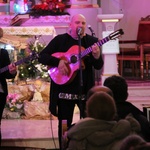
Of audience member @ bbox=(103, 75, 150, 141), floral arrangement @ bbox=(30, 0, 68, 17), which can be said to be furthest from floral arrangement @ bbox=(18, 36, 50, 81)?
audience member @ bbox=(103, 75, 150, 141)

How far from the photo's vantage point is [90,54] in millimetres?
4707

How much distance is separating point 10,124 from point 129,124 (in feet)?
13.0

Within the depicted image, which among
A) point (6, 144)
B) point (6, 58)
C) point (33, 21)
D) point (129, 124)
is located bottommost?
point (6, 144)

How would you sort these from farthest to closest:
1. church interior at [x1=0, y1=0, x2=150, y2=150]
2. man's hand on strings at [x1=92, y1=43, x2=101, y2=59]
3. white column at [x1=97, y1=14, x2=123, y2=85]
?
white column at [x1=97, y1=14, x2=123, y2=85] → church interior at [x1=0, y1=0, x2=150, y2=150] → man's hand on strings at [x1=92, y1=43, x2=101, y2=59]

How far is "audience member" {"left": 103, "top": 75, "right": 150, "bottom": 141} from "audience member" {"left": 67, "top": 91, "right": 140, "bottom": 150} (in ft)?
1.39

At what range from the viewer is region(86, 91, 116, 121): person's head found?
115 inches

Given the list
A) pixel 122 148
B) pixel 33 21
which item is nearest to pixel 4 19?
pixel 33 21

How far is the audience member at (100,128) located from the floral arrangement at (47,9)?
21.1ft

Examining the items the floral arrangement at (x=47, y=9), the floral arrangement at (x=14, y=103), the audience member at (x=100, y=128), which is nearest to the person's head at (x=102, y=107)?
the audience member at (x=100, y=128)

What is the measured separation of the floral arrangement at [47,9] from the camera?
9.24m

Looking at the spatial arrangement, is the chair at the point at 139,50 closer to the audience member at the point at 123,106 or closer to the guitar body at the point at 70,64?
the guitar body at the point at 70,64

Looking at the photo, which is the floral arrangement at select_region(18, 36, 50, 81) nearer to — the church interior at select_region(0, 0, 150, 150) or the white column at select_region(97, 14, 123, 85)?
the church interior at select_region(0, 0, 150, 150)

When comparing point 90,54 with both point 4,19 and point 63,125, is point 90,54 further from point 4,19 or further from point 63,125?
point 4,19

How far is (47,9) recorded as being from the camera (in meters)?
9.26
